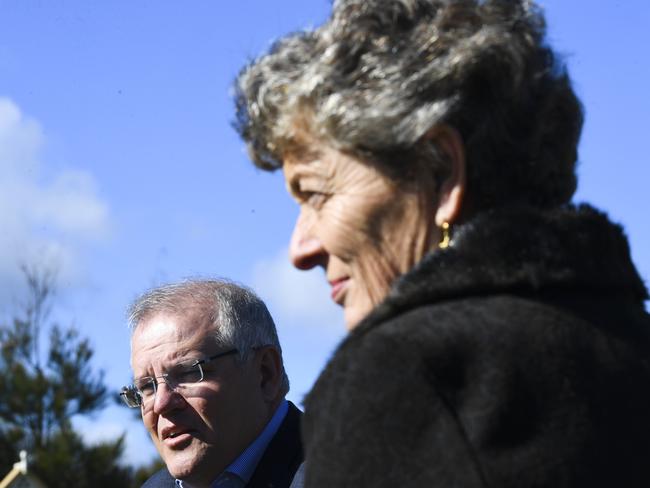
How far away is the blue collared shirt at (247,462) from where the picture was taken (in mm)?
5055

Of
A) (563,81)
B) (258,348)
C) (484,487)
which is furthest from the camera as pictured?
(258,348)

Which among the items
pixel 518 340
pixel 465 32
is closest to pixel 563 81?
pixel 465 32

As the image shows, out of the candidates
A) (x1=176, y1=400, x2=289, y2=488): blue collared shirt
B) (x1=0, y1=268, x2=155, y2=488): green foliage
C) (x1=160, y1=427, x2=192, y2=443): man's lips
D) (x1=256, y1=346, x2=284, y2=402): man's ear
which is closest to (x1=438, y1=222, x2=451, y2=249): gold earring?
(x1=176, y1=400, x2=289, y2=488): blue collared shirt

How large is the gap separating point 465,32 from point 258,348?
3.46m

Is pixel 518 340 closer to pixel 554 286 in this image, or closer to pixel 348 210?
pixel 554 286

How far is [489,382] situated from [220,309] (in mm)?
3677

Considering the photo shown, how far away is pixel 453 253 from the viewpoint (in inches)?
79.4

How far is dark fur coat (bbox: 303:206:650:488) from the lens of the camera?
1853mm

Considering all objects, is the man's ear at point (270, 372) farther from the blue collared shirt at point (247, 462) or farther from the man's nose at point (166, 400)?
the man's nose at point (166, 400)

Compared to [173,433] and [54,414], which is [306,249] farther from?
[54,414]

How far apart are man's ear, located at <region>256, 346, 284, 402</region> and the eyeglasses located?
171mm

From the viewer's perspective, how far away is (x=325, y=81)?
2.19 metres

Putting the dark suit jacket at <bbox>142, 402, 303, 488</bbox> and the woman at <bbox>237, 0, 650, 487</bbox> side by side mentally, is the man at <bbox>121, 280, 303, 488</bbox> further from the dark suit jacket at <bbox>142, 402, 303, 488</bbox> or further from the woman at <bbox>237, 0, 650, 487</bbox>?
the woman at <bbox>237, 0, 650, 487</bbox>

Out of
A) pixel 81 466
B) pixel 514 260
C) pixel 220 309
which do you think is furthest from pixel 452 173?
pixel 81 466
